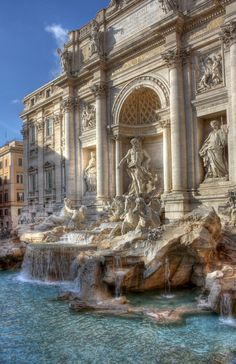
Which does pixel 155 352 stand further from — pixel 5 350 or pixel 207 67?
pixel 207 67

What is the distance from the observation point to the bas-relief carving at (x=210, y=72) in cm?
1513

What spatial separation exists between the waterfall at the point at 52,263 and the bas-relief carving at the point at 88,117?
1011cm

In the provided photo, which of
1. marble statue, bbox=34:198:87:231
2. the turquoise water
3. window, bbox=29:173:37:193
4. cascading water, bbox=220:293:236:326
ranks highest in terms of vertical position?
window, bbox=29:173:37:193

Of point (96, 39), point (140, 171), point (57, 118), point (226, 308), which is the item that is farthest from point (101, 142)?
point (226, 308)

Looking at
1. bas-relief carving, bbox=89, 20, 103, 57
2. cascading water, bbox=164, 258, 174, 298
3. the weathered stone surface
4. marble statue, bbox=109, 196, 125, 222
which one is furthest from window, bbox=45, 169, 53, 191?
cascading water, bbox=164, 258, 174, 298

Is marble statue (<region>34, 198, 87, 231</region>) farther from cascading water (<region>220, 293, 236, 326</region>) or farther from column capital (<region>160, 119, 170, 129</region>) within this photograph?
cascading water (<region>220, 293, 236, 326</region>)

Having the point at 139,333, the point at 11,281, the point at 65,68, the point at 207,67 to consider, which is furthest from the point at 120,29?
the point at 139,333

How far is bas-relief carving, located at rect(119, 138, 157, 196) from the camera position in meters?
18.2

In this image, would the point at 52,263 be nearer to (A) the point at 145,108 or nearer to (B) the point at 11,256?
(B) the point at 11,256

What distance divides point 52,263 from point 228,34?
441 inches

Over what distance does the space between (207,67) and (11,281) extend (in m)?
11.9

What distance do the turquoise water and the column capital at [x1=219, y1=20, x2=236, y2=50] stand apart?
1043cm

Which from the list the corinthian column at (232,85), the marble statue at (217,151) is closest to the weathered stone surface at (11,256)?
the marble statue at (217,151)

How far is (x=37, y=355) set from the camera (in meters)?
6.57
